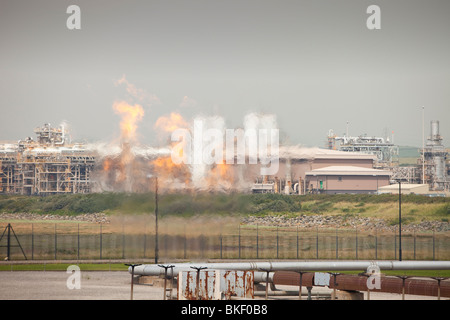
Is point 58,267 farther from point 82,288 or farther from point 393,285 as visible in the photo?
point 393,285

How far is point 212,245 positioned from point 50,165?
11042 centimetres

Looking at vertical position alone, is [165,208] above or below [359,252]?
above

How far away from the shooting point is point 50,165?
600ft

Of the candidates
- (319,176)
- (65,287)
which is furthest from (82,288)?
(319,176)

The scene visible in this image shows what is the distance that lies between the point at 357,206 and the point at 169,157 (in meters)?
55.9

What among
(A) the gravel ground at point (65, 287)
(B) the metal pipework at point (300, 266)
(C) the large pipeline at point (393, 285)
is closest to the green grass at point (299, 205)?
(A) the gravel ground at point (65, 287)

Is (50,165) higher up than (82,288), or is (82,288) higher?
(50,165)

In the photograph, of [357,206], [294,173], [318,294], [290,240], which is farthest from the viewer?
[294,173]

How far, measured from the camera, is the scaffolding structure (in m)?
180

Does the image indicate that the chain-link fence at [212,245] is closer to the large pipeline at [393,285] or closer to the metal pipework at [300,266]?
the metal pipework at [300,266]
